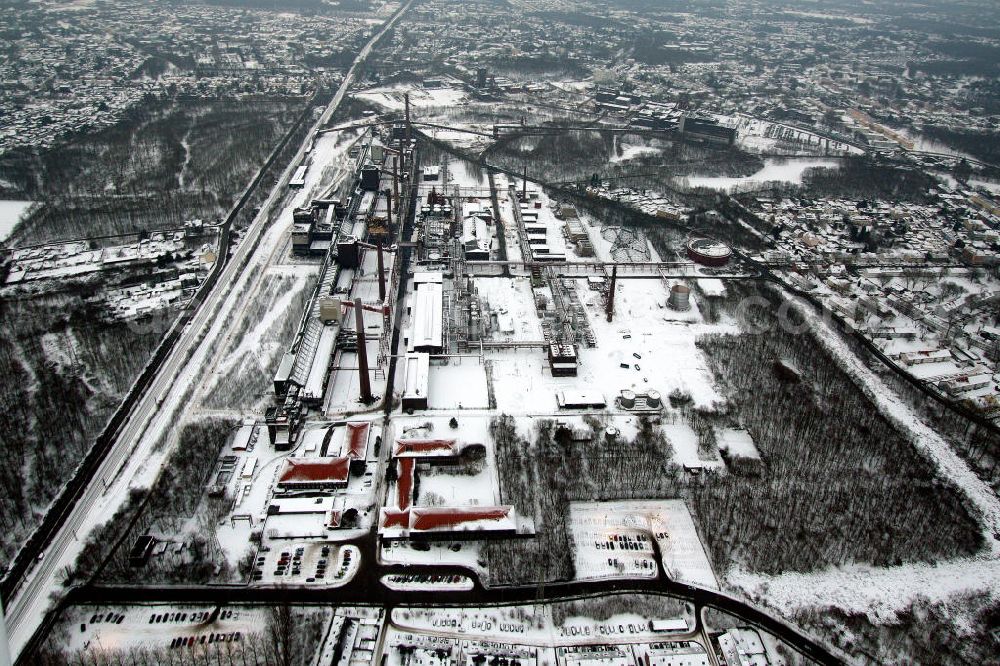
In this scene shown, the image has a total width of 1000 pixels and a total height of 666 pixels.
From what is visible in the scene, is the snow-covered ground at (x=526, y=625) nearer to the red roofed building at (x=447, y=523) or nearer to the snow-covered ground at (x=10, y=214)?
the red roofed building at (x=447, y=523)

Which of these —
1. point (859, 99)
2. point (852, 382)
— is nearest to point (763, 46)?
point (859, 99)

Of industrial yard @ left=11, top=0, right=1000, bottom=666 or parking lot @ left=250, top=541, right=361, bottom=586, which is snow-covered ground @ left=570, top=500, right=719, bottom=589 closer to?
industrial yard @ left=11, top=0, right=1000, bottom=666

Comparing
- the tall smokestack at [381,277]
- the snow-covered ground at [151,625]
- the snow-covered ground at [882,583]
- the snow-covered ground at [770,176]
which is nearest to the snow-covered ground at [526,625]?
the snow-covered ground at [882,583]

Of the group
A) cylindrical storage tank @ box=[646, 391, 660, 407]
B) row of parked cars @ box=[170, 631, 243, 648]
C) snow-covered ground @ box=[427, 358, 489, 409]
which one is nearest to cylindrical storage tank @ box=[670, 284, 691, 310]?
cylindrical storage tank @ box=[646, 391, 660, 407]

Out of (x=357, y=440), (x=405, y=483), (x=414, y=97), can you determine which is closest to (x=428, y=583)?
(x=405, y=483)

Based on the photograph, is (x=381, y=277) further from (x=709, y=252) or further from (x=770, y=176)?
(x=770, y=176)

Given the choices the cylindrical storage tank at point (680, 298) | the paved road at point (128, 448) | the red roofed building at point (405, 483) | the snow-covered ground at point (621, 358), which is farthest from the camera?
the cylindrical storage tank at point (680, 298)
